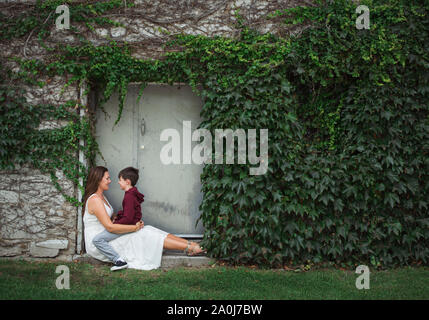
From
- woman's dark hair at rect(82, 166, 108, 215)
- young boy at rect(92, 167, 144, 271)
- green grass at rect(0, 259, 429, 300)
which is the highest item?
woman's dark hair at rect(82, 166, 108, 215)

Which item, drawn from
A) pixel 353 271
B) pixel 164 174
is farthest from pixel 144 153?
pixel 353 271

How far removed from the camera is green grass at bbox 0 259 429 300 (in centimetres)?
366

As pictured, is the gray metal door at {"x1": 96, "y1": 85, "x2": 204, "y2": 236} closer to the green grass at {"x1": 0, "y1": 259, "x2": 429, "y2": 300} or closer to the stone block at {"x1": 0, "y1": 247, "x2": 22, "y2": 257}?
the green grass at {"x1": 0, "y1": 259, "x2": 429, "y2": 300}

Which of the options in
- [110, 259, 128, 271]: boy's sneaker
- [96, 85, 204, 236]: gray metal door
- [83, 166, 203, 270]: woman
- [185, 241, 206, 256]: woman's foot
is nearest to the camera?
[110, 259, 128, 271]: boy's sneaker

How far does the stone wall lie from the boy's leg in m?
0.59

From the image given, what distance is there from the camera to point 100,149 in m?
5.25

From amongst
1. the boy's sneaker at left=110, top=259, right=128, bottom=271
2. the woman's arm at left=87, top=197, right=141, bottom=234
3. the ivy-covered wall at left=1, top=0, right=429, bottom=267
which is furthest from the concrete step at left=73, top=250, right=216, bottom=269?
the woman's arm at left=87, top=197, right=141, bottom=234

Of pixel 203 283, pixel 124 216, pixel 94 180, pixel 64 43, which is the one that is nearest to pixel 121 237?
pixel 124 216

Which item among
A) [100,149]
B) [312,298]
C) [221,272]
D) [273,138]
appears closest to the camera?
[312,298]

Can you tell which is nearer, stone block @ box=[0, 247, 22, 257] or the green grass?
the green grass

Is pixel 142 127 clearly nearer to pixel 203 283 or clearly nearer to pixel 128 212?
pixel 128 212

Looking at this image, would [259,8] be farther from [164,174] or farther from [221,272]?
[221,272]

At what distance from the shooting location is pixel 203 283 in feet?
13.2

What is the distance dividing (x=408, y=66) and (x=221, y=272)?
3.65m
